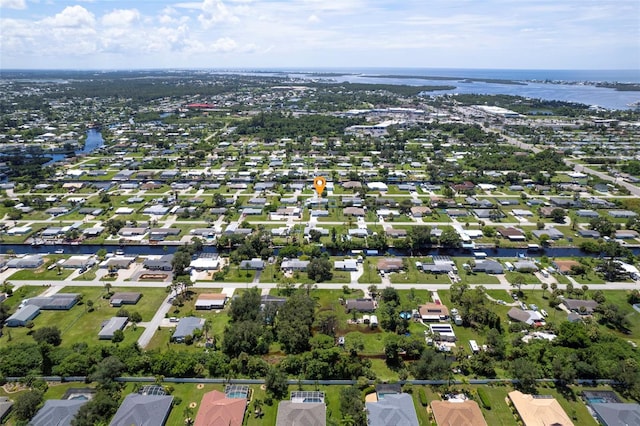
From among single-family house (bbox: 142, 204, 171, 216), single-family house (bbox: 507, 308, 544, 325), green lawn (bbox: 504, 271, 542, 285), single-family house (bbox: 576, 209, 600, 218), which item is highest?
single-family house (bbox: 576, 209, 600, 218)

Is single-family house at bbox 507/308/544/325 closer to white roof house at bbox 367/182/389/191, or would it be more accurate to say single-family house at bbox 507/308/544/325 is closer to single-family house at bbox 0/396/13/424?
white roof house at bbox 367/182/389/191

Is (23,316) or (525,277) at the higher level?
(525,277)

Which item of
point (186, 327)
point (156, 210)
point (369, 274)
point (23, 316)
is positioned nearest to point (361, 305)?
point (369, 274)

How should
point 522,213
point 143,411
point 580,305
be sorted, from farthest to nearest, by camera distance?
point 522,213
point 580,305
point 143,411

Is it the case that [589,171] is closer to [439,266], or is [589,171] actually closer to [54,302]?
[439,266]

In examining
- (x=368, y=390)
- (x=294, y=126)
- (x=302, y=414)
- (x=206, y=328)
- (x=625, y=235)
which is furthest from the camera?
(x=294, y=126)

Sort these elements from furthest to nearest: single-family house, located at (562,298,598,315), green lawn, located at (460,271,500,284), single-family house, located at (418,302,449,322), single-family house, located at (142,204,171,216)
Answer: single-family house, located at (142,204,171,216), green lawn, located at (460,271,500,284), single-family house, located at (562,298,598,315), single-family house, located at (418,302,449,322)

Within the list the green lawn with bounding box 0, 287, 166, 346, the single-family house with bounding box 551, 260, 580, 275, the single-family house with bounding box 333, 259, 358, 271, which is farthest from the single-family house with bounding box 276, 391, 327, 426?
the single-family house with bounding box 551, 260, 580, 275
